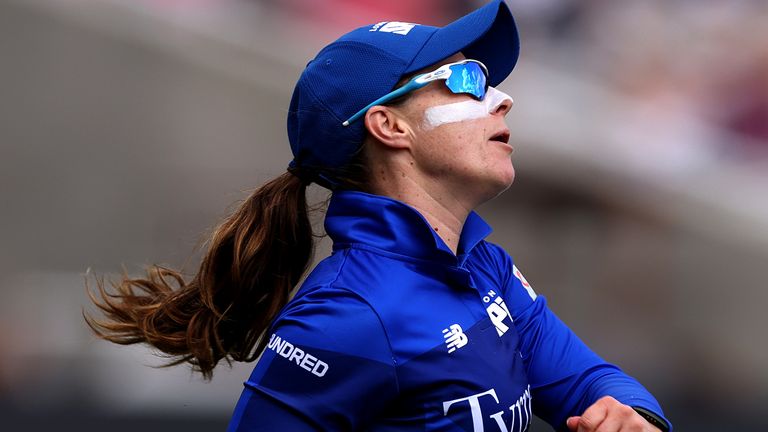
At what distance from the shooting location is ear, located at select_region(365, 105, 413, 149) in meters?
2.26

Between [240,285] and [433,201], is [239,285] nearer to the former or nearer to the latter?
[240,285]

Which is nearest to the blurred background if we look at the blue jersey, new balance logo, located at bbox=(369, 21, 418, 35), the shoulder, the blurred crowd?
the blurred crowd

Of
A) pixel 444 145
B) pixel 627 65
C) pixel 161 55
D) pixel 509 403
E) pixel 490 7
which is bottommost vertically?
pixel 509 403

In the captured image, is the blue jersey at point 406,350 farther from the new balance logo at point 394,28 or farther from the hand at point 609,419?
the new balance logo at point 394,28

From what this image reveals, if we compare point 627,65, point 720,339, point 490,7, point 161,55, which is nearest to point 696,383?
point 720,339

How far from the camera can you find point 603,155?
8.02 meters

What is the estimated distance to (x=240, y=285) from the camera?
7.80ft

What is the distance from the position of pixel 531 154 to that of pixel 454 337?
6125mm

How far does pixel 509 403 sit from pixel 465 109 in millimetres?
616

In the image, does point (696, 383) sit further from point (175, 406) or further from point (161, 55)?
point (161, 55)

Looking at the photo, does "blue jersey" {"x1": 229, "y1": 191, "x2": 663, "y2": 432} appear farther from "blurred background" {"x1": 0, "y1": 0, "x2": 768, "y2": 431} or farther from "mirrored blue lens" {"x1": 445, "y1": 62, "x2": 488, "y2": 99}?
"blurred background" {"x1": 0, "y1": 0, "x2": 768, "y2": 431}

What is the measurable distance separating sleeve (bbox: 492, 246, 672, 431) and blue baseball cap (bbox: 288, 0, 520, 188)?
497 millimetres

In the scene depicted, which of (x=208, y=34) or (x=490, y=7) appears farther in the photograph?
(x=208, y=34)

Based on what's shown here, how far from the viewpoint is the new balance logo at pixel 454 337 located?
80.4 inches
